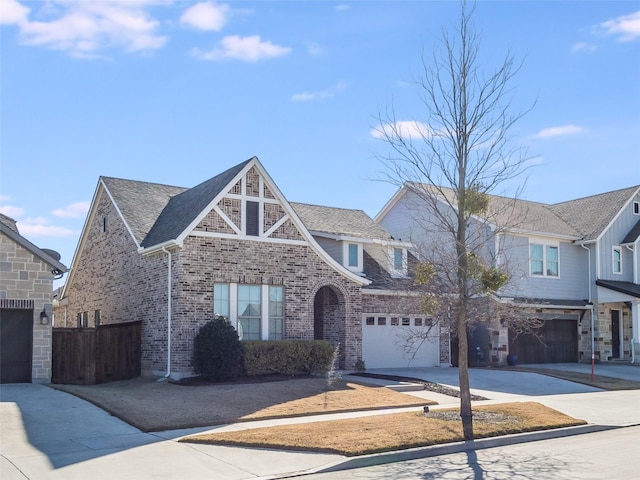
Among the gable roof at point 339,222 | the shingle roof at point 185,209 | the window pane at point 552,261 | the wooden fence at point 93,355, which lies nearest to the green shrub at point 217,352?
the shingle roof at point 185,209

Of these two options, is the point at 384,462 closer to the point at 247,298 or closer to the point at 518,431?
the point at 518,431

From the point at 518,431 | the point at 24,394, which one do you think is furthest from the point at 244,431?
the point at 24,394

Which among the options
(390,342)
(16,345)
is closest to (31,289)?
(16,345)

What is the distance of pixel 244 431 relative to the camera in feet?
43.2

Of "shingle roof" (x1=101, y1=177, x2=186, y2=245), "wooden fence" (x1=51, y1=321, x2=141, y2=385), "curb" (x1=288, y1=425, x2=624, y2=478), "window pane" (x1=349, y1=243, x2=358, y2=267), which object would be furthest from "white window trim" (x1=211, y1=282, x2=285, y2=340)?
"curb" (x1=288, y1=425, x2=624, y2=478)

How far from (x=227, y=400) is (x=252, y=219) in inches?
301

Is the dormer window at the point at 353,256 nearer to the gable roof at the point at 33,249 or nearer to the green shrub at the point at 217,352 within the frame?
the green shrub at the point at 217,352

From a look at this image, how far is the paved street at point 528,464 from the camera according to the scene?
33.1 feet

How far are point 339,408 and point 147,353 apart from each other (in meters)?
8.91

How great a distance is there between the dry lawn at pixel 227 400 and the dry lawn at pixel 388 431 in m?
1.47

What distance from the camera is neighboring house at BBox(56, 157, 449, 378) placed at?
71.0ft

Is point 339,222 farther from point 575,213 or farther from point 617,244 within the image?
point 617,244

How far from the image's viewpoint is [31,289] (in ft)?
67.9

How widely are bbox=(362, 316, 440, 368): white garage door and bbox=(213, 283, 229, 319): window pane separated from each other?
21.4ft
